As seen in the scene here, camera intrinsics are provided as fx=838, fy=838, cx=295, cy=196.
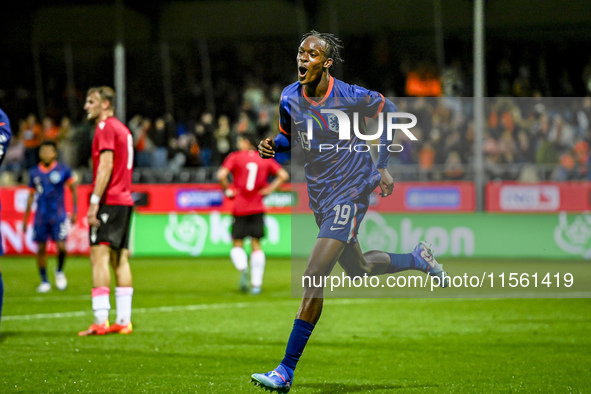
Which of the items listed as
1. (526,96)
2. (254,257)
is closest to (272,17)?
(526,96)

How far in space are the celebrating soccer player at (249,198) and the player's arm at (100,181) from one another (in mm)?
4074

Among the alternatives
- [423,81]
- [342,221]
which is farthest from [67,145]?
[342,221]

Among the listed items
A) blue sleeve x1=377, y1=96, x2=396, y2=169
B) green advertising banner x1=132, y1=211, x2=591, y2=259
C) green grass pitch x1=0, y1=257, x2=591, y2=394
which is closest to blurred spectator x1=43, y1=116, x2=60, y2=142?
green advertising banner x1=132, y1=211, x2=591, y2=259

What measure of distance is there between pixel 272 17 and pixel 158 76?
385 centimetres

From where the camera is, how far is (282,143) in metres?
5.64

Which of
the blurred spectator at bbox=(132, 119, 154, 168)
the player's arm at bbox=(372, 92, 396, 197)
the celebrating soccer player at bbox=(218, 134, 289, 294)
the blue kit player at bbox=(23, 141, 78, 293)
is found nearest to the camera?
the player's arm at bbox=(372, 92, 396, 197)

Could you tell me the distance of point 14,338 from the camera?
7.97 m

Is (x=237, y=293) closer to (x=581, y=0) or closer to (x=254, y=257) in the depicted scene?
(x=254, y=257)

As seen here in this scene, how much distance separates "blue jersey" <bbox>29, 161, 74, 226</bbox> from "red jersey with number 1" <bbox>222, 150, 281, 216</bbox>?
8.34ft

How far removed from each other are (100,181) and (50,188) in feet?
16.1

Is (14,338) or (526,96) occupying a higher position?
(526,96)

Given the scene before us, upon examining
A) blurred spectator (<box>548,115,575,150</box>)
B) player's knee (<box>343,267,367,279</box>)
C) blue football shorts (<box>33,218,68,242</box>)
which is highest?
blurred spectator (<box>548,115,575,150</box>)

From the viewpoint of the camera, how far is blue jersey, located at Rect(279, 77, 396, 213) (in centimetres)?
555

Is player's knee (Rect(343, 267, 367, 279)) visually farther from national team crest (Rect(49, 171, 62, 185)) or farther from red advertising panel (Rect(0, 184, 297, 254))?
red advertising panel (Rect(0, 184, 297, 254))
